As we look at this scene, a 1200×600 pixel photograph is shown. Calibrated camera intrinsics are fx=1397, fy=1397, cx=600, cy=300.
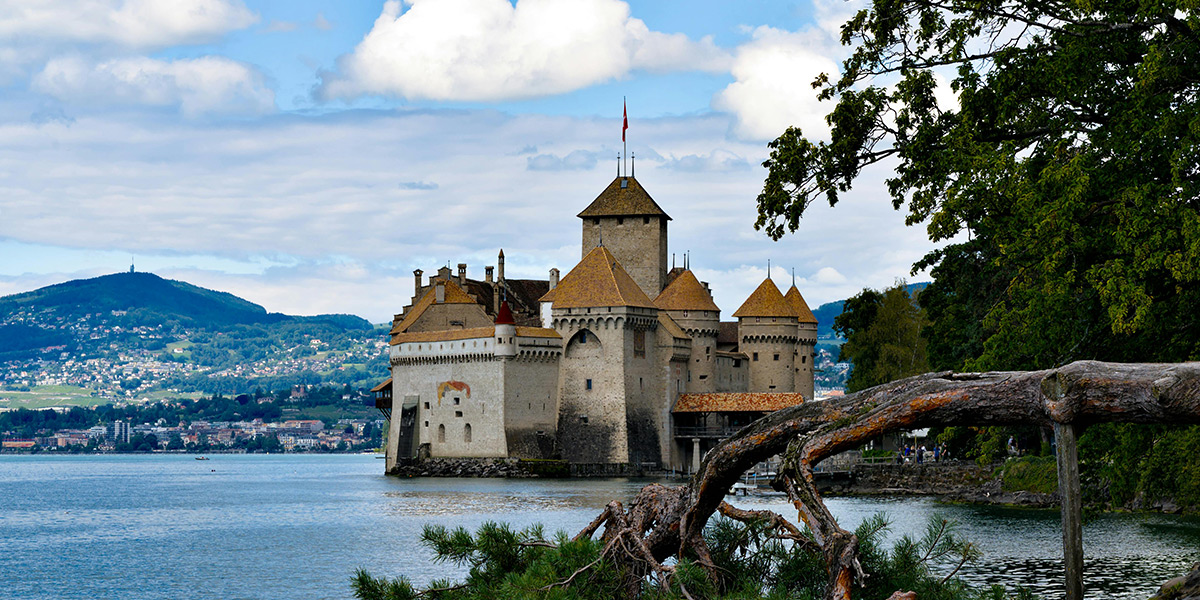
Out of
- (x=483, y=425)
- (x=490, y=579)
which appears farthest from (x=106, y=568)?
(x=483, y=425)

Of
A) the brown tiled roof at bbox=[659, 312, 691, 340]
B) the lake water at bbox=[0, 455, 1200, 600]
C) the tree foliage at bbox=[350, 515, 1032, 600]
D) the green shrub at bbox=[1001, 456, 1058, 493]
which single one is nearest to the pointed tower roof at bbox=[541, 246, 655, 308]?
the brown tiled roof at bbox=[659, 312, 691, 340]

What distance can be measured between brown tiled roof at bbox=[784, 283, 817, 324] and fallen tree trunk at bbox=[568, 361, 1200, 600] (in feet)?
246

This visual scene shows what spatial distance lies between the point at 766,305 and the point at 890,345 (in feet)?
59.8

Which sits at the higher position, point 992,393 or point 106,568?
point 992,393

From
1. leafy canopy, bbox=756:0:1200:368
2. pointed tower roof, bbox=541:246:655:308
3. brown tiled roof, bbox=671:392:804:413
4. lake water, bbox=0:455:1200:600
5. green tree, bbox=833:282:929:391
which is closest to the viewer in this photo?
leafy canopy, bbox=756:0:1200:368

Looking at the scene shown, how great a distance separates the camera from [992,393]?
656 cm

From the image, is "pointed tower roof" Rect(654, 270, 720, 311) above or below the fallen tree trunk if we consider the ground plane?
above

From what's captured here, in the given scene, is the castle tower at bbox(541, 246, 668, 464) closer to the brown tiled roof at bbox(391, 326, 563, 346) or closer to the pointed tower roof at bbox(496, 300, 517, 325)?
the brown tiled roof at bbox(391, 326, 563, 346)

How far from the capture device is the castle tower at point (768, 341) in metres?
78.9

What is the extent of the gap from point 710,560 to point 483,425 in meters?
64.0

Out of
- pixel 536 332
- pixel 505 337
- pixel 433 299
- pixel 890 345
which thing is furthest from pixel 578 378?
pixel 890 345

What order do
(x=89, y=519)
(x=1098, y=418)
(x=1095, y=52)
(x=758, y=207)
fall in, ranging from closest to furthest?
1. (x=1098, y=418)
2. (x=1095, y=52)
3. (x=758, y=207)
4. (x=89, y=519)

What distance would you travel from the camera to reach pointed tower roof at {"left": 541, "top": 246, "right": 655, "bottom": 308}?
69.6 meters

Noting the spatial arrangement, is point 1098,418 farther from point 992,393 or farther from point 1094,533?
point 1094,533
